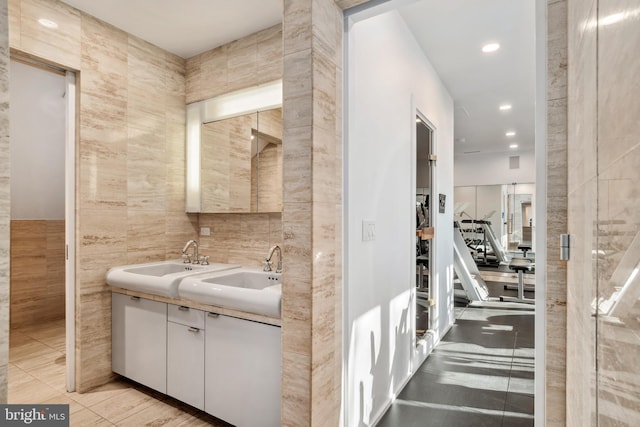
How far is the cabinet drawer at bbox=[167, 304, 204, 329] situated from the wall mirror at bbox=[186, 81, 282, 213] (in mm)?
922

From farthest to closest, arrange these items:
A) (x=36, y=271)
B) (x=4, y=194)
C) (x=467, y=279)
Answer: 1. (x=467, y=279)
2. (x=36, y=271)
3. (x=4, y=194)

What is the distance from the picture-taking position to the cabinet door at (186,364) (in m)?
2.12

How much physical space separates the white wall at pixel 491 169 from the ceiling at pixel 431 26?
193 inches

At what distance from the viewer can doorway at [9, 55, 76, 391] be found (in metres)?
3.69

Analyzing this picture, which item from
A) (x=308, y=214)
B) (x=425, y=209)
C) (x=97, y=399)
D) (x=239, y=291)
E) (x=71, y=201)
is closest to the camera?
(x=308, y=214)

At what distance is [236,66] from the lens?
2.85 meters

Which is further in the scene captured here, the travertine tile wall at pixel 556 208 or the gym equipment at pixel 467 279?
the gym equipment at pixel 467 279

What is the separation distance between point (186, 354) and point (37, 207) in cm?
326

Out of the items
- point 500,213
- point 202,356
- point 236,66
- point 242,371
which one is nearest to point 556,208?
point 242,371

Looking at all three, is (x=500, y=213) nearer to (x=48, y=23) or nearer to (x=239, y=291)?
(x=239, y=291)

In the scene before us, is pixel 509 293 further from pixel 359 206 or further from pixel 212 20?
pixel 212 20

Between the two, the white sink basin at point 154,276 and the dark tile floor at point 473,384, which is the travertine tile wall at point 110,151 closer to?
the white sink basin at point 154,276

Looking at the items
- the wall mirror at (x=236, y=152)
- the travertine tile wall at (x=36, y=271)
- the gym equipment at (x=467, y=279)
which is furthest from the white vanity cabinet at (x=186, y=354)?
the gym equipment at (x=467, y=279)

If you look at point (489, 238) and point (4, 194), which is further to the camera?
point (489, 238)
